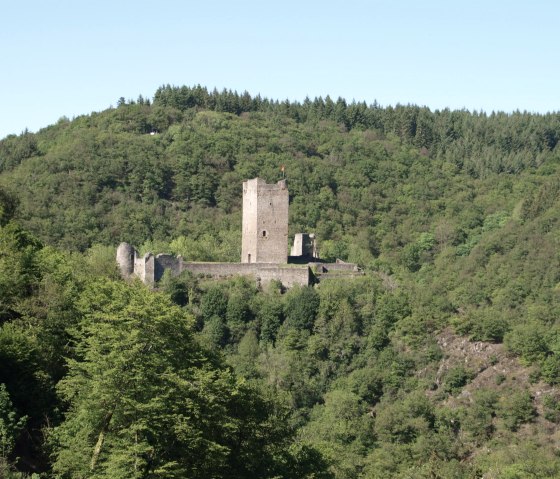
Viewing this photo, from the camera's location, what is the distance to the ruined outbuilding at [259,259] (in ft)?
221

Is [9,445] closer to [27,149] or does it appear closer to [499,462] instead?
[499,462]

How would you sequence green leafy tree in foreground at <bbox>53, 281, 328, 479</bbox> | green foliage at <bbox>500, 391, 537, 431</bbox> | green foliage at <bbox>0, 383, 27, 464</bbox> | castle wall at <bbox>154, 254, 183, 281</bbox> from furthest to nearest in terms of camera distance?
castle wall at <bbox>154, 254, 183, 281</bbox> < green foliage at <bbox>500, 391, 537, 431</bbox> < green foliage at <bbox>0, 383, 27, 464</bbox> < green leafy tree in foreground at <bbox>53, 281, 328, 479</bbox>

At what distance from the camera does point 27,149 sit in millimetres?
112875

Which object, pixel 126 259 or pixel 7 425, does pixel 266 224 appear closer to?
pixel 126 259

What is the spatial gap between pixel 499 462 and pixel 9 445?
99.1ft

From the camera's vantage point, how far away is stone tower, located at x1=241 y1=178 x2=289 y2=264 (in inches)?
2714

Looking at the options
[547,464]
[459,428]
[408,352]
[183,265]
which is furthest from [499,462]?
[183,265]

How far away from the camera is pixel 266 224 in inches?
2719

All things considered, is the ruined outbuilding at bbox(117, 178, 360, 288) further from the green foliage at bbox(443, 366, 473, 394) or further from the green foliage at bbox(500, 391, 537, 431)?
the green foliage at bbox(500, 391, 537, 431)

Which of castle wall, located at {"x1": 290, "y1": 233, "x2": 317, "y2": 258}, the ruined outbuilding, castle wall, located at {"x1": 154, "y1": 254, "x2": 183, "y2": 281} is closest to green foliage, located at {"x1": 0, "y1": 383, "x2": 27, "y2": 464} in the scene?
the ruined outbuilding

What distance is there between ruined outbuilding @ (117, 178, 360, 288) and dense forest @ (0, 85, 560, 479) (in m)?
0.77

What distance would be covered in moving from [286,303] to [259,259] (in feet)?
9.37

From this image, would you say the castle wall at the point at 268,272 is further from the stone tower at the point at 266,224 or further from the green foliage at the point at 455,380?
the green foliage at the point at 455,380

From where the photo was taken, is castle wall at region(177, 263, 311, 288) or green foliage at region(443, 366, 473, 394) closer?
castle wall at region(177, 263, 311, 288)
